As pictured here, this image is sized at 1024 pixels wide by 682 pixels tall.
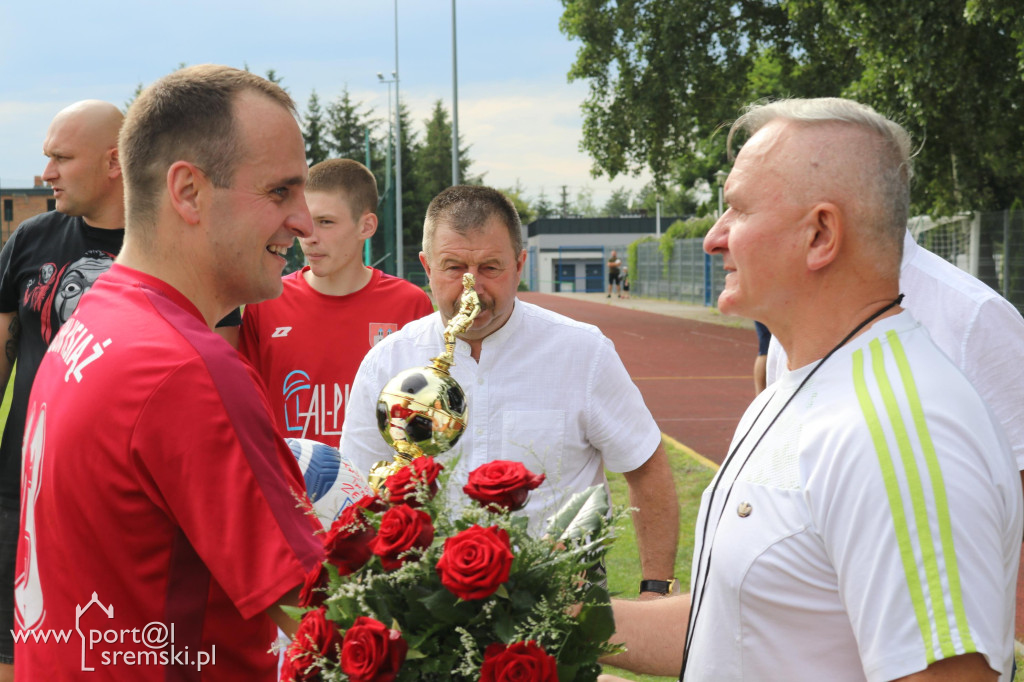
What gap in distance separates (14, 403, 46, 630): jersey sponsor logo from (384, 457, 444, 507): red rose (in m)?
0.74

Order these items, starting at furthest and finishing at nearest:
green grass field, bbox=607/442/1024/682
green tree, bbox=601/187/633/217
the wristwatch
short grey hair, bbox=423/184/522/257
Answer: green tree, bbox=601/187/633/217, green grass field, bbox=607/442/1024/682, short grey hair, bbox=423/184/522/257, the wristwatch

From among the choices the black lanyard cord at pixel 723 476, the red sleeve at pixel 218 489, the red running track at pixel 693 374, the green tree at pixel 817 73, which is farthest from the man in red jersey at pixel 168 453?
the green tree at pixel 817 73

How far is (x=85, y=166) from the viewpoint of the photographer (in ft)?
13.3

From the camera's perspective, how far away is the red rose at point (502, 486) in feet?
5.58

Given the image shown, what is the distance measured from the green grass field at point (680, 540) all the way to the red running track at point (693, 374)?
0.57 m

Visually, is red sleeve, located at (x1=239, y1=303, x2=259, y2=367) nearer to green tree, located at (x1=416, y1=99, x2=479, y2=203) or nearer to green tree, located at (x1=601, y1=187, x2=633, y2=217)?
green tree, located at (x1=416, y1=99, x2=479, y2=203)

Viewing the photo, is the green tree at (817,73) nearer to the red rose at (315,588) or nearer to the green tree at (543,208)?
the red rose at (315,588)

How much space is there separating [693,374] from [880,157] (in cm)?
1498

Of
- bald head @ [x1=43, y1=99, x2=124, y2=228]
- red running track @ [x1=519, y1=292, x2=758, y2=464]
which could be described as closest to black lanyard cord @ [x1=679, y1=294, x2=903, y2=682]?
bald head @ [x1=43, y1=99, x2=124, y2=228]

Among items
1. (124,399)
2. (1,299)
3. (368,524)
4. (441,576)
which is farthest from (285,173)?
(1,299)

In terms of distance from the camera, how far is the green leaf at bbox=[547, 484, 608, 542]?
5.72 feet

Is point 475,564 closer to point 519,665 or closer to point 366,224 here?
point 519,665

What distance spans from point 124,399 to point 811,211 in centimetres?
138

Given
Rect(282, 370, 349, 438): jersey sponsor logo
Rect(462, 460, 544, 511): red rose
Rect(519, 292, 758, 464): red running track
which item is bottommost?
Rect(519, 292, 758, 464): red running track
